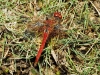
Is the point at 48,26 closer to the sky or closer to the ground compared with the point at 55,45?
closer to the sky

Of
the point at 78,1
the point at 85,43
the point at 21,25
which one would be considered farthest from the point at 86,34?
the point at 21,25

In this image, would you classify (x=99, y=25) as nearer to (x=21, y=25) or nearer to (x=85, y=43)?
(x=85, y=43)

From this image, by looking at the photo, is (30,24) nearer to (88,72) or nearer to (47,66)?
(47,66)

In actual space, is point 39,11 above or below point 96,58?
above

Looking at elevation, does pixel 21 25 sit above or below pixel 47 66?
above

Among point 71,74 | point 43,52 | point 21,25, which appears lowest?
point 71,74

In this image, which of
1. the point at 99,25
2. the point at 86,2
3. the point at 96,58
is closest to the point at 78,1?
the point at 86,2
